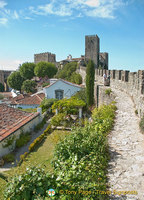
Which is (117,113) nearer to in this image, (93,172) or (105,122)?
(105,122)

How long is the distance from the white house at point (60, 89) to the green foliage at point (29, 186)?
19620mm

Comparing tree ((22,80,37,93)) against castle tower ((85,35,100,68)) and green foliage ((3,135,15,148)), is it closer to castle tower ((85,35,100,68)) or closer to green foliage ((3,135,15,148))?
castle tower ((85,35,100,68))

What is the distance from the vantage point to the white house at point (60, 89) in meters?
22.3

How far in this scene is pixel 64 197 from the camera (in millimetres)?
2531

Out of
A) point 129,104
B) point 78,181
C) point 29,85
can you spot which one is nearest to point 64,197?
point 78,181

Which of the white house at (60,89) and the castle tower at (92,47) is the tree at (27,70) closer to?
the castle tower at (92,47)

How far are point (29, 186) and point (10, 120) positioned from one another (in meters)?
9.01

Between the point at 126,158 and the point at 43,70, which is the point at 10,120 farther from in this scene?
the point at 43,70

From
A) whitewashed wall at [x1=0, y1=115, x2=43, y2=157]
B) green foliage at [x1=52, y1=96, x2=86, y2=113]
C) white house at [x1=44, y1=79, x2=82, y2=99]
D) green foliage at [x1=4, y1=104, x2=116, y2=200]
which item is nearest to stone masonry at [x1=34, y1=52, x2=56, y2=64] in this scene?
white house at [x1=44, y1=79, x2=82, y2=99]

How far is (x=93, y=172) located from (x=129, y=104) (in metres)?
5.82

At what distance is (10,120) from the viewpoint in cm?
1096

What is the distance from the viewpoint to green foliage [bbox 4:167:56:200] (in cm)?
255

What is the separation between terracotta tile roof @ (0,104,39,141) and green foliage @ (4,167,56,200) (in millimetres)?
6317

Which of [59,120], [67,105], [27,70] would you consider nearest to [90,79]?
[67,105]
